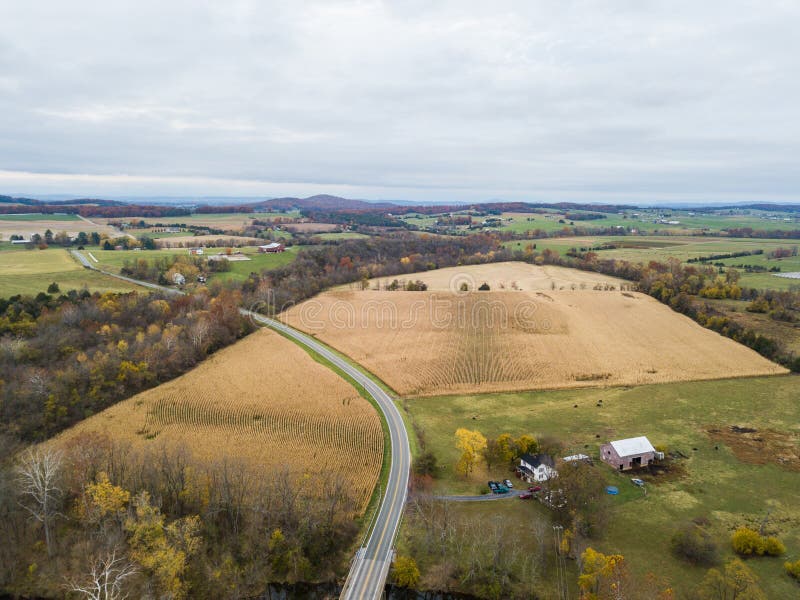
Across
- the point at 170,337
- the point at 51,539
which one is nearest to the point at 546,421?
the point at 51,539

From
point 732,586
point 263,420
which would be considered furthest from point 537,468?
point 263,420

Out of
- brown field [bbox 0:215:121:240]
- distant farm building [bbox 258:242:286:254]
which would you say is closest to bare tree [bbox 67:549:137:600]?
distant farm building [bbox 258:242:286:254]

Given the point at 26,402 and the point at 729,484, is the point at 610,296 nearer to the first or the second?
the point at 729,484

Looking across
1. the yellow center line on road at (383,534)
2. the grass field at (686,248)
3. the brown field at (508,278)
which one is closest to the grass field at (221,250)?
the brown field at (508,278)

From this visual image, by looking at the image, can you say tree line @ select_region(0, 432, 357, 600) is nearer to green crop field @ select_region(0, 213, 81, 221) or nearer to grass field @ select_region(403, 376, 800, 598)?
grass field @ select_region(403, 376, 800, 598)

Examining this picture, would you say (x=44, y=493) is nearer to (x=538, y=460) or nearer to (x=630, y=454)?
(x=538, y=460)

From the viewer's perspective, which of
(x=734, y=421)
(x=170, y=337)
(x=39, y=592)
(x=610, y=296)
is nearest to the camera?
(x=39, y=592)
